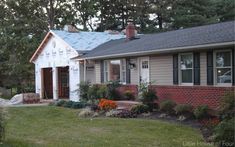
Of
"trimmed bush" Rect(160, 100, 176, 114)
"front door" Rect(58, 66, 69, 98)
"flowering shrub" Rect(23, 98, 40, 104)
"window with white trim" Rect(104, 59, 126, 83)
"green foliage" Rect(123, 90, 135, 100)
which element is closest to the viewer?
"trimmed bush" Rect(160, 100, 176, 114)

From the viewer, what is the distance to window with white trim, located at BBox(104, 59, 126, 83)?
23405mm

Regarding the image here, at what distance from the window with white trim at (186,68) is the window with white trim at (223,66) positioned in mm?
1539

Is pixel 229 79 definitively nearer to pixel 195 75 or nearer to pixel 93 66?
pixel 195 75

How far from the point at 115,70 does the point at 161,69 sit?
444 centimetres

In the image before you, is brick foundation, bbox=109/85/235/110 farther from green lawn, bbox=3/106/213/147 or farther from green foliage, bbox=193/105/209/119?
green lawn, bbox=3/106/213/147

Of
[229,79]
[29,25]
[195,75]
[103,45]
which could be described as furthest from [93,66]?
Result: [29,25]

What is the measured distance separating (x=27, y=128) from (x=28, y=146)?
4.23 metres

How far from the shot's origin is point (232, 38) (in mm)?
15273

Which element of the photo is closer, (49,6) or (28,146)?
(28,146)

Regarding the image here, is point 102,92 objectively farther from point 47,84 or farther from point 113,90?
Result: point 47,84

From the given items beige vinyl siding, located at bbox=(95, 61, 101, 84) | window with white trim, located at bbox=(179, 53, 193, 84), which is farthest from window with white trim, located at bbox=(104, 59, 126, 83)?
window with white trim, located at bbox=(179, 53, 193, 84)

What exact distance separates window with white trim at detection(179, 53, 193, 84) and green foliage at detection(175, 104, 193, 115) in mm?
3391

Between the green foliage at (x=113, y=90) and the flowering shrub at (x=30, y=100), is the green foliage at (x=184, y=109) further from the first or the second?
the flowering shrub at (x=30, y=100)

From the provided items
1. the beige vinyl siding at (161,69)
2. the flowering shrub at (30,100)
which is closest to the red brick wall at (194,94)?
the beige vinyl siding at (161,69)
